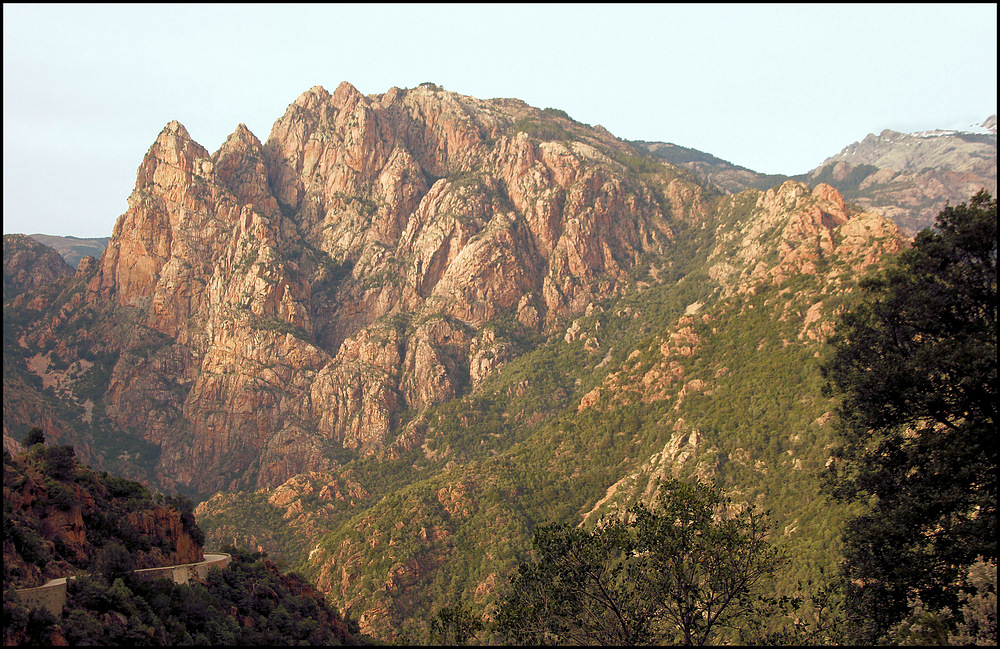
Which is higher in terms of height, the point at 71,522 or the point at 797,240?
the point at 797,240

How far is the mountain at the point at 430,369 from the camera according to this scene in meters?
104

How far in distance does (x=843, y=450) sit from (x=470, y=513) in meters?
86.2

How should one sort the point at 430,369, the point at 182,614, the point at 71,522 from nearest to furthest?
the point at 182,614
the point at 71,522
the point at 430,369

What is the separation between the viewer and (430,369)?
17512 centimetres

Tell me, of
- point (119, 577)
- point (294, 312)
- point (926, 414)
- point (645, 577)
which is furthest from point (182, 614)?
point (294, 312)

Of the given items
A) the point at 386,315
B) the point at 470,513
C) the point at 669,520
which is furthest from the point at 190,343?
the point at 669,520

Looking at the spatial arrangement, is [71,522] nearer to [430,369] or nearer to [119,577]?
[119,577]

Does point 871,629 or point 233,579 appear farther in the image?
point 233,579

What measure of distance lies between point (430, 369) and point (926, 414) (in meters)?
147

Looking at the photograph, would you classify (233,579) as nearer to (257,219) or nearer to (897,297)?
(897,297)

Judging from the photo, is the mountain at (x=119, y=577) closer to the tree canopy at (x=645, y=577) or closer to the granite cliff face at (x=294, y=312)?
the tree canopy at (x=645, y=577)

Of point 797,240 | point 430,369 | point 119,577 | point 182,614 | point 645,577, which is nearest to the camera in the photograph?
point 645,577

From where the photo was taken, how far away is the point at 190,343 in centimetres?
18450

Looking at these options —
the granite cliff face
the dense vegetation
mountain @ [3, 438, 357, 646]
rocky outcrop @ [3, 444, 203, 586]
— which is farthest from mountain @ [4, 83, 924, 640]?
rocky outcrop @ [3, 444, 203, 586]
